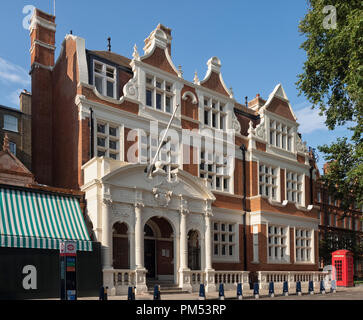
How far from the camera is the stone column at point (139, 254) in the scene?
20125 millimetres

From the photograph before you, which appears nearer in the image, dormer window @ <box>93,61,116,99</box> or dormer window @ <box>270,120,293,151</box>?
dormer window @ <box>93,61,116,99</box>

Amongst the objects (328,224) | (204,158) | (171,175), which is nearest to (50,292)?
(171,175)

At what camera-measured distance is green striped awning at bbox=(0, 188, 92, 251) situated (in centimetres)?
1708

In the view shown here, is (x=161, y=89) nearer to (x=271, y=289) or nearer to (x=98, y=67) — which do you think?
(x=98, y=67)

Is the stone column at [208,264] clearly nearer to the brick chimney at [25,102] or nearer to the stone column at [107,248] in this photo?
the stone column at [107,248]

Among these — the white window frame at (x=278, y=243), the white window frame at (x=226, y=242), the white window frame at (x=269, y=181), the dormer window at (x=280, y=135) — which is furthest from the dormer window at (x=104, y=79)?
the white window frame at (x=278, y=243)

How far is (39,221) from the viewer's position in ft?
59.9

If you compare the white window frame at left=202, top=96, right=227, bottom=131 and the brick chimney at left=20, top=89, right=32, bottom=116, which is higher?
the brick chimney at left=20, top=89, right=32, bottom=116

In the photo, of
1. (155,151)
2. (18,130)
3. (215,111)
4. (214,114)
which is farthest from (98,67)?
(18,130)

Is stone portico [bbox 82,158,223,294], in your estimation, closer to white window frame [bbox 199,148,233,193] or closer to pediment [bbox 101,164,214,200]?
pediment [bbox 101,164,214,200]

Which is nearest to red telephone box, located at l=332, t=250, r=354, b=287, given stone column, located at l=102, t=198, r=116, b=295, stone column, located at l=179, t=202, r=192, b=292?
stone column, located at l=179, t=202, r=192, b=292

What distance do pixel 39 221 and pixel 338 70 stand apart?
58.5ft

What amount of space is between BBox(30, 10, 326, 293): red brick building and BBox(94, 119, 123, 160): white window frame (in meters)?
0.06
